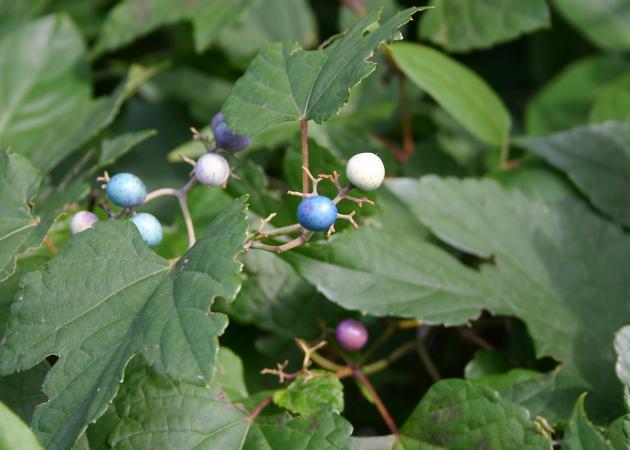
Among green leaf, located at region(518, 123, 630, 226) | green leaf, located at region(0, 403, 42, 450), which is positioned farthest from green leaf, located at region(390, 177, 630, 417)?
green leaf, located at region(0, 403, 42, 450)

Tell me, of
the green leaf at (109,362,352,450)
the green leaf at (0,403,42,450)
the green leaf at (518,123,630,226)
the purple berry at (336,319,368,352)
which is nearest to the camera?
the green leaf at (0,403,42,450)

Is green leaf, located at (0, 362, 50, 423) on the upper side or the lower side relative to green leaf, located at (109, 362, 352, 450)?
upper

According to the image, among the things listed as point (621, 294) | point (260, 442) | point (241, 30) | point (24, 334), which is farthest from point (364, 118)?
point (24, 334)

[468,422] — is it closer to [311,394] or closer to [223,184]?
[311,394]

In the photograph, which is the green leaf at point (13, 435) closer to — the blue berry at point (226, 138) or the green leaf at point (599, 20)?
the blue berry at point (226, 138)

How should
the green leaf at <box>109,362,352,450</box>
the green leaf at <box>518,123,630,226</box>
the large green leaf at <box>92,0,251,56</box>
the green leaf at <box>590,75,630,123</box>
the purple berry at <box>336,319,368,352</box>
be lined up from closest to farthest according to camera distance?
the green leaf at <box>109,362,352,450</box>, the purple berry at <box>336,319,368,352</box>, the green leaf at <box>518,123,630,226</box>, the green leaf at <box>590,75,630,123</box>, the large green leaf at <box>92,0,251,56</box>

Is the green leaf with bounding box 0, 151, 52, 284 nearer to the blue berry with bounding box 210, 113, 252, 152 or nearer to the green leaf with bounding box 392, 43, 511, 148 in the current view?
the blue berry with bounding box 210, 113, 252, 152
